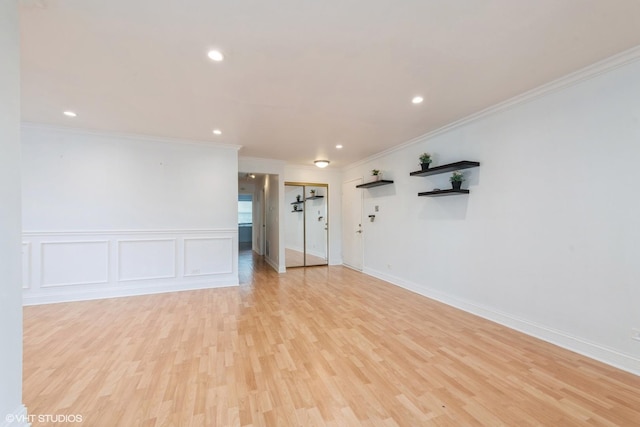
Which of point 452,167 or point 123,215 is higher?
point 452,167

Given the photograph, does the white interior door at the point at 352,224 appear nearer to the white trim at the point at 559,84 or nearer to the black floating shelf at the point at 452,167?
the black floating shelf at the point at 452,167

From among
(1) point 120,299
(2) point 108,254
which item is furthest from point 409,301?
(2) point 108,254

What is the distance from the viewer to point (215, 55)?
2.11m

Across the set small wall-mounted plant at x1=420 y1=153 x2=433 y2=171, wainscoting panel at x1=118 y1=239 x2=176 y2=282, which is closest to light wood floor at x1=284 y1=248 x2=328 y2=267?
wainscoting panel at x1=118 y1=239 x2=176 y2=282

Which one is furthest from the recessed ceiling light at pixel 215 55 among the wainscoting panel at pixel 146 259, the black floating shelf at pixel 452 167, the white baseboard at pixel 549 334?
the white baseboard at pixel 549 334

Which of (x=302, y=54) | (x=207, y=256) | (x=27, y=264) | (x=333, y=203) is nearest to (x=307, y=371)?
(x=302, y=54)

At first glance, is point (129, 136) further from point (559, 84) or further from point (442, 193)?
point (559, 84)

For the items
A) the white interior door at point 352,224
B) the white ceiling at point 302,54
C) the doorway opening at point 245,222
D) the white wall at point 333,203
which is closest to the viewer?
the white ceiling at point 302,54

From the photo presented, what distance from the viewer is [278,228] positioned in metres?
6.00

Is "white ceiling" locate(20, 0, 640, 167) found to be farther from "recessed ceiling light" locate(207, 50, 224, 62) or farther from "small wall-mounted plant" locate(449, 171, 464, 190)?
"small wall-mounted plant" locate(449, 171, 464, 190)

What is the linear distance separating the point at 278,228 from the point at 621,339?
17.2 ft

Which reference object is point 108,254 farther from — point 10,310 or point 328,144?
point 328,144

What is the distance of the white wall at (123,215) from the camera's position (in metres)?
3.82

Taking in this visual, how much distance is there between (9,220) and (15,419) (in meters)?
0.99
